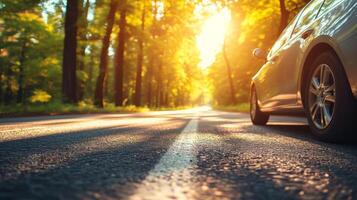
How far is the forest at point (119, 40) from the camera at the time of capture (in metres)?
20.2

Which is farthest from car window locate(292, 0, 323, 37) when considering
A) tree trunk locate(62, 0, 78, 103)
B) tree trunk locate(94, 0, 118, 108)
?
tree trunk locate(94, 0, 118, 108)

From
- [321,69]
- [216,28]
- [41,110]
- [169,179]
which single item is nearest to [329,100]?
[321,69]

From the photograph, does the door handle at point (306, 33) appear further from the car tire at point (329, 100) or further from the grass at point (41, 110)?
the grass at point (41, 110)

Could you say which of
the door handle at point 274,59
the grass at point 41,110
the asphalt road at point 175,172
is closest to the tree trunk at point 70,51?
the grass at point 41,110

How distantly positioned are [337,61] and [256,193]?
2597 millimetres

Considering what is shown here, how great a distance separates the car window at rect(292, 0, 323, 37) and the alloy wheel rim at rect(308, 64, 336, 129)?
0.79 m

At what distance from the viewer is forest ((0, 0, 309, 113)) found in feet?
66.1

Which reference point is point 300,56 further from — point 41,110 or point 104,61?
point 104,61

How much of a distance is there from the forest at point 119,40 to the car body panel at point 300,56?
38.2 feet

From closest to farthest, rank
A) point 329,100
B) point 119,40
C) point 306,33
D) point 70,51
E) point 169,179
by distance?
point 169,179 < point 329,100 < point 306,33 < point 70,51 < point 119,40

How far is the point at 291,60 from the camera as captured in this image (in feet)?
17.3

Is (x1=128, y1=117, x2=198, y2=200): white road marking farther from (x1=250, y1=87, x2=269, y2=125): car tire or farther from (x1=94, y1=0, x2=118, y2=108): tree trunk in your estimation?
(x1=94, y1=0, x2=118, y2=108): tree trunk

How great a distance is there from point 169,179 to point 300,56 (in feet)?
10.9

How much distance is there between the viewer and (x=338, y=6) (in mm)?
4035
